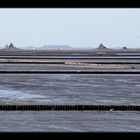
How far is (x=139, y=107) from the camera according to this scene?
2831 cm

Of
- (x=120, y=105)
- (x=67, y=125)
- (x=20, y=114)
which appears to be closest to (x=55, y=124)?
(x=67, y=125)

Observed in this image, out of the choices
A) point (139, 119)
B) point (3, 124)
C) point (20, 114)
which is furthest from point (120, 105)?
point (3, 124)

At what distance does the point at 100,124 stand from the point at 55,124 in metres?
2.46

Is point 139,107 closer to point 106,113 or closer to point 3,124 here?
point 106,113

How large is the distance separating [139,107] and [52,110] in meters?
6.29
